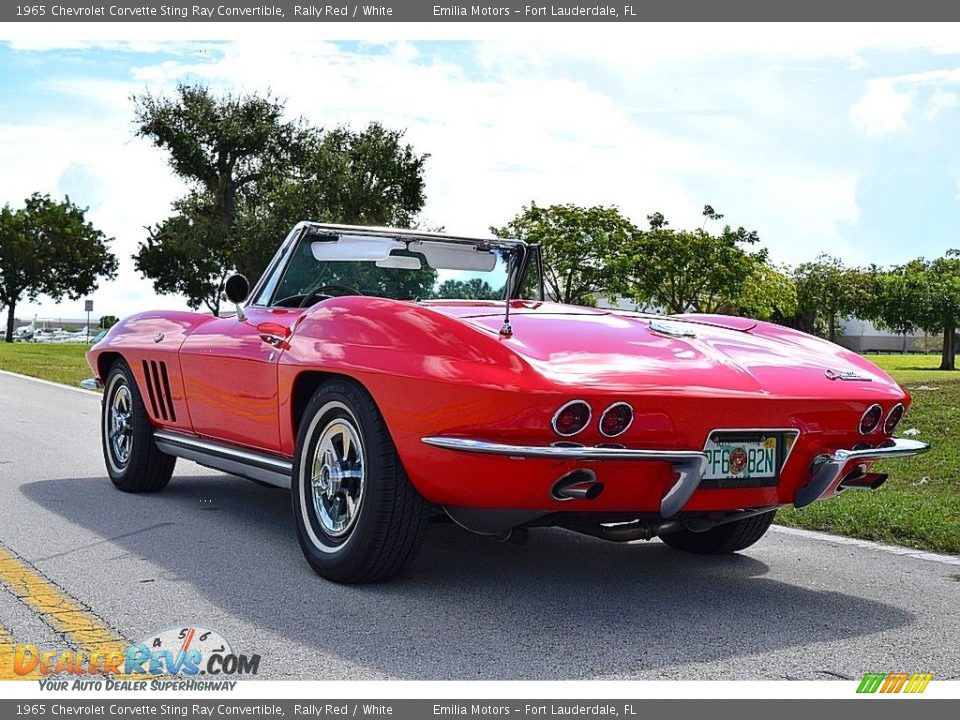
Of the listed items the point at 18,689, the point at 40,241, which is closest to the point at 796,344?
the point at 18,689

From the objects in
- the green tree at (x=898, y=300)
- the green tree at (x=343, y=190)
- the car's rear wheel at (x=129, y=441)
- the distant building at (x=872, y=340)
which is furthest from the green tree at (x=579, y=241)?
the distant building at (x=872, y=340)

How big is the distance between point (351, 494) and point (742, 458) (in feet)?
5.19

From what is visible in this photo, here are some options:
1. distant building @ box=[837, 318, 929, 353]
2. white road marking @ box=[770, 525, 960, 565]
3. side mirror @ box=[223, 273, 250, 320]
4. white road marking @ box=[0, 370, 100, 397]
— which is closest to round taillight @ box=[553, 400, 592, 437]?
side mirror @ box=[223, 273, 250, 320]

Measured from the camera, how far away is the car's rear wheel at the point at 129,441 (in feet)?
23.0

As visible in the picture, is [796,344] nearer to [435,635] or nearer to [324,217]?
[435,635]

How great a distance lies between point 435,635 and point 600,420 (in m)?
0.94

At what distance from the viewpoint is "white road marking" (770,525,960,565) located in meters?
5.76

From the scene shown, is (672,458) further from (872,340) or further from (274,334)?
(872,340)

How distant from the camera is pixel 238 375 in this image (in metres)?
5.70

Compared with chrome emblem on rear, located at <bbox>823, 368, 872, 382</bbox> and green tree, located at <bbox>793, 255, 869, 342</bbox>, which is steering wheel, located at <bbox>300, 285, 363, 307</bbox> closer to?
chrome emblem on rear, located at <bbox>823, 368, 872, 382</bbox>

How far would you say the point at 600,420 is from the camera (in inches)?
161

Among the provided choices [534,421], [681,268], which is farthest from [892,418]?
[681,268]
